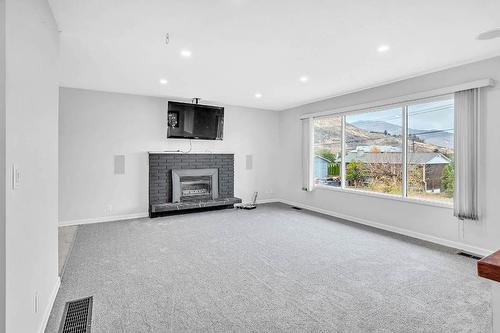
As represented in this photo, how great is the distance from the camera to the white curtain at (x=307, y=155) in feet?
20.6

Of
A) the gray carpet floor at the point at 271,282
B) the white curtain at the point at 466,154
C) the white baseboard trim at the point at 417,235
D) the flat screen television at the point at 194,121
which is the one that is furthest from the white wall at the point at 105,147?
the white curtain at the point at 466,154

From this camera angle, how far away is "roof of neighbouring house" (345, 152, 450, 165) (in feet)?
13.7

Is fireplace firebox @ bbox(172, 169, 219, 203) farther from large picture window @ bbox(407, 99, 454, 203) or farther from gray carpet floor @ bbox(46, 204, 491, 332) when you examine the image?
large picture window @ bbox(407, 99, 454, 203)

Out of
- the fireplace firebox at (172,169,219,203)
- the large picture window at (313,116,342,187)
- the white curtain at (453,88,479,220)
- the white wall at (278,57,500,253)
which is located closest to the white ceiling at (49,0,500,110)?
the white wall at (278,57,500,253)

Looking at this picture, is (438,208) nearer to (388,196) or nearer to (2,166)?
(388,196)

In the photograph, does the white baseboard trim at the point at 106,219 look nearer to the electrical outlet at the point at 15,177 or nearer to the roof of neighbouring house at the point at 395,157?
the electrical outlet at the point at 15,177

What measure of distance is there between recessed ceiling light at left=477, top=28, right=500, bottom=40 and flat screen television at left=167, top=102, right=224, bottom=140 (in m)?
4.59

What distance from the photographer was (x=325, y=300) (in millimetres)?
2422

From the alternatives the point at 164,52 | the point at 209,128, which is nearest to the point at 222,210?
the point at 209,128

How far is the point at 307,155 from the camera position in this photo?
635 centimetres

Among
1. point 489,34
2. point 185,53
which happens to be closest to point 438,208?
point 489,34

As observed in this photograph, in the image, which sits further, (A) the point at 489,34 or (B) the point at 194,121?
(B) the point at 194,121

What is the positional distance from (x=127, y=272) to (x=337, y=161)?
4494 millimetres

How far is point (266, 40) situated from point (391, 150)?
313cm
